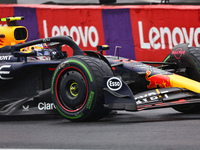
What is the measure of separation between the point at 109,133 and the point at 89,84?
3.48 ft

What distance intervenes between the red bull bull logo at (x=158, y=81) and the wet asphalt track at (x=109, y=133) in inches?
18.4

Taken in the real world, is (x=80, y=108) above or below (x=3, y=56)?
below

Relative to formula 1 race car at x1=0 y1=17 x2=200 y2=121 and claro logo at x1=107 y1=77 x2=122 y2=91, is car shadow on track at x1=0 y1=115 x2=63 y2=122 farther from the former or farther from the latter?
claro logo at x1=107 y1=77 x2=122 y2=91

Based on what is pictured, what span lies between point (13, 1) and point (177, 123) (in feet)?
34.1

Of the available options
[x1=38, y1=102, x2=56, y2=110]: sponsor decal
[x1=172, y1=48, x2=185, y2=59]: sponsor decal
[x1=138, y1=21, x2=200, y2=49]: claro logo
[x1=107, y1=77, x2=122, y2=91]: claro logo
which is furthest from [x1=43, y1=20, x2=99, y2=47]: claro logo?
[x1=107, y1=77, x2=122, y2=91]: claro logo

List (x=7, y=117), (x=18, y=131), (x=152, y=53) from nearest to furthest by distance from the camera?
(x=18, y=131), (x=7, y=117), (x=152, y=53)

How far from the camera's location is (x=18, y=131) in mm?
6797

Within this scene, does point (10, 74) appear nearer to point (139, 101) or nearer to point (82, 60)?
point (82, 60)

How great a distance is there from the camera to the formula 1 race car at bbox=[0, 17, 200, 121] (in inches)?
279

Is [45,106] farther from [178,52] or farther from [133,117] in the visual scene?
[178,52]

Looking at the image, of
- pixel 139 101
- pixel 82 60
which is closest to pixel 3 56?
pixel 82 60

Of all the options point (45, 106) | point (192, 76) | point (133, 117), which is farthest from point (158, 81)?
point (45, 106)

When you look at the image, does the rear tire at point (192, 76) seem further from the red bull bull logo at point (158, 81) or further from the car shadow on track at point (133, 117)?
the red bull bull logo at point (158, 81)

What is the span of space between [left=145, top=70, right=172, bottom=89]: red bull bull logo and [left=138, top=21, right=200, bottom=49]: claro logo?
5763 millimetres
